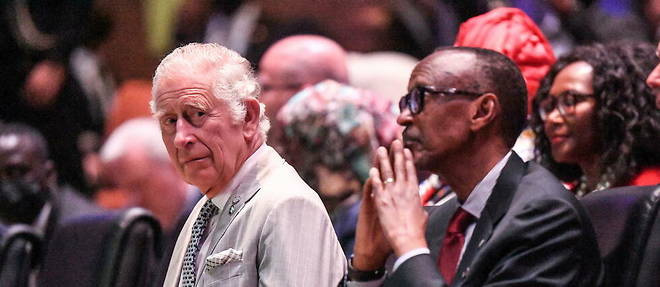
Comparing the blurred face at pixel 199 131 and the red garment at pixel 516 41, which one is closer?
the blurred face at pixel 199 131

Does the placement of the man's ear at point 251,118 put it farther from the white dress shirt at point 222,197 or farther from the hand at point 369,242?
the hand at point 369,242

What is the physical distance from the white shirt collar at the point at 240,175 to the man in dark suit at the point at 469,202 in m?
0.26

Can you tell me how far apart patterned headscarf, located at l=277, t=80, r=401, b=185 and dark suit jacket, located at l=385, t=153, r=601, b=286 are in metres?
1.23

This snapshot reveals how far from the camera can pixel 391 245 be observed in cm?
260

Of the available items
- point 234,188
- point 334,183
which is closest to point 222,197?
point 234,188

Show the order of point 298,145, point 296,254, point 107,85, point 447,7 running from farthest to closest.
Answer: point 107,85 → point 447,7 → point 298,145 → point 296,254

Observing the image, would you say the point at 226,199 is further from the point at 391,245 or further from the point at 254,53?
the point at 254,53

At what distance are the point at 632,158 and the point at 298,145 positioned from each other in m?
1.10

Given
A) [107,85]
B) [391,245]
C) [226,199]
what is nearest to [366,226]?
[391,245]

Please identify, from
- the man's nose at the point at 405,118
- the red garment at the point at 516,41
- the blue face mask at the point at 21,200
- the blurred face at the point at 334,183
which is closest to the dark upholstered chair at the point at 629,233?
the man's nose at the point at 405,118

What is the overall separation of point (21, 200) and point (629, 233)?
2.80 m

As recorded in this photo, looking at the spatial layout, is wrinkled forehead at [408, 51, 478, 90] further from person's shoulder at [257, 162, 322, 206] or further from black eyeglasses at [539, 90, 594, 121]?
black eyeglasses at [539, 90, 594, 121]

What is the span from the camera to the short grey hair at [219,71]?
8.88ft

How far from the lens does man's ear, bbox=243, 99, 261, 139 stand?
275cm
